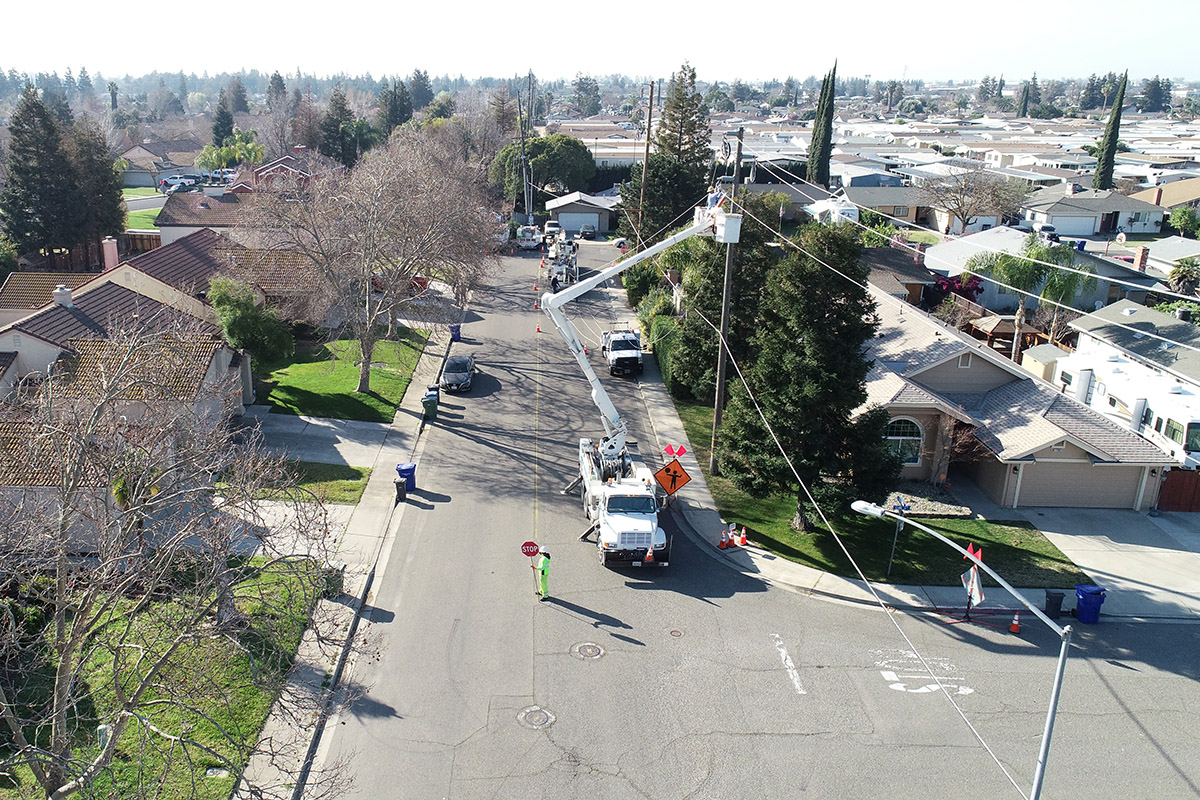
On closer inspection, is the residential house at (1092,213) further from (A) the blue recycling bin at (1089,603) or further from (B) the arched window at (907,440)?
(A) the blue recycling bin at (1089,603)

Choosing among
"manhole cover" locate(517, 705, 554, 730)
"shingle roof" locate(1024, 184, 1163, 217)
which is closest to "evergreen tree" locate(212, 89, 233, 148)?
"shingle roof" locate(1024, 184, 1163, 217)

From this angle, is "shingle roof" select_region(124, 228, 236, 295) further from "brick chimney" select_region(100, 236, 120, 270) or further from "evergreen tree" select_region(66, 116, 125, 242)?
"evergreen tree" select_region(66, 116, 125, 242)

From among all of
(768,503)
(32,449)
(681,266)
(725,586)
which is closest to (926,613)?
(725,586)

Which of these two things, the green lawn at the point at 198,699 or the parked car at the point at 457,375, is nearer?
the green lawn at the point at 198,699

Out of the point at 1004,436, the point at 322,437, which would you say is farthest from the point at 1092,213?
the point at 322,437

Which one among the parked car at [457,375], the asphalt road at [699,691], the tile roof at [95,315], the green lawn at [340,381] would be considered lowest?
the asphalt road at [699,691]

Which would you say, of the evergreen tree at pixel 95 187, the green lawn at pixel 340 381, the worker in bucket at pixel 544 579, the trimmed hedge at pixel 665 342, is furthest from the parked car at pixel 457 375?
the evergreen tree at pixel 95 187
